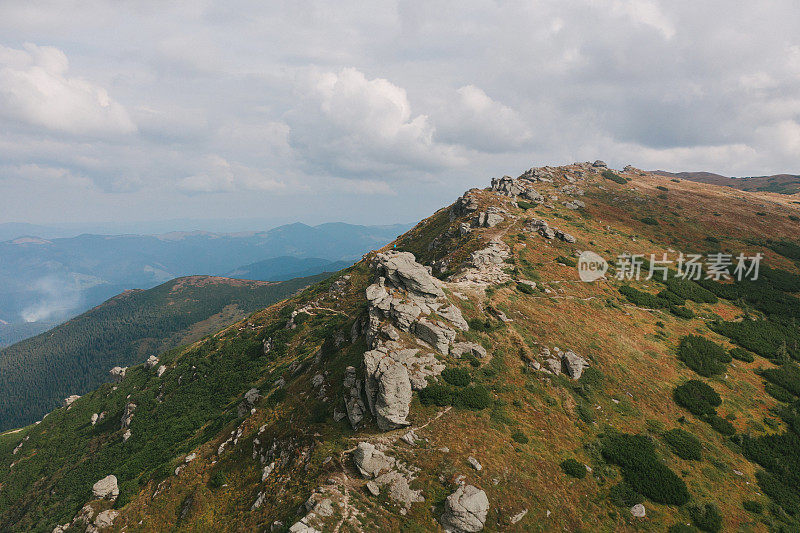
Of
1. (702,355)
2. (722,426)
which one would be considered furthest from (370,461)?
(702,355)

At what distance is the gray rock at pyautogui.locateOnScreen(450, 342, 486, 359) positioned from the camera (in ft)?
102

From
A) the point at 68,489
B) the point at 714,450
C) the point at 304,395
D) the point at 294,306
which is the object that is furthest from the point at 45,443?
the point at 714,450

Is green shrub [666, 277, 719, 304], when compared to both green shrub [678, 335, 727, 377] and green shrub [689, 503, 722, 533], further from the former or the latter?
green shrub [689, 503, 722, 533]

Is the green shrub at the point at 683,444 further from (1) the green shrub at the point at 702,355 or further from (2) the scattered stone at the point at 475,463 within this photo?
(2) the scattered stone at the point at 475,463

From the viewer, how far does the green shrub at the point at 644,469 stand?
75.5 feet

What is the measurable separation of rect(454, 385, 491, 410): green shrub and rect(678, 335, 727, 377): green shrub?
3072cm

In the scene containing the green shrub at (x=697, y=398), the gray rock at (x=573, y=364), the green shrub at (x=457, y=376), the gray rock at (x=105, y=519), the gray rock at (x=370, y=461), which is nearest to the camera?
the gray rock at (x=370, y=461)

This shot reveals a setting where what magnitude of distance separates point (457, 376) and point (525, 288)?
2275cm

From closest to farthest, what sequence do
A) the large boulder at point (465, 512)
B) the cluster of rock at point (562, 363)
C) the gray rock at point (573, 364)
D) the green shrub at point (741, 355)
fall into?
1. the large boulder at point (465, 512)
2. the cluster of rock at point (562, 363)
3. the gray rock at point (573, 364)
4. the green shrub at point (741, 355)

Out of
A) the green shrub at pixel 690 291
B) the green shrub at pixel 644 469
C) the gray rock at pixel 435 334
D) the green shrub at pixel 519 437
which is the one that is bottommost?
the green shrub at pixel 644 469

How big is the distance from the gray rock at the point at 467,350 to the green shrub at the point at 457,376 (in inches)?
79.6

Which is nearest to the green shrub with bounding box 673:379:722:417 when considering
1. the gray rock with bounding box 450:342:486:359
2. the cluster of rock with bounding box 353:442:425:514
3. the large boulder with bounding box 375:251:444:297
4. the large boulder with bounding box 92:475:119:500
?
the gray rock with bounding box 450:342:486:359

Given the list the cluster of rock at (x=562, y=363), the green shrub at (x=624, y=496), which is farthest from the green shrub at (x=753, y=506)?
the cluster of rock at (x=562, y=363)

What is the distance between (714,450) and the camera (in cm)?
2806
